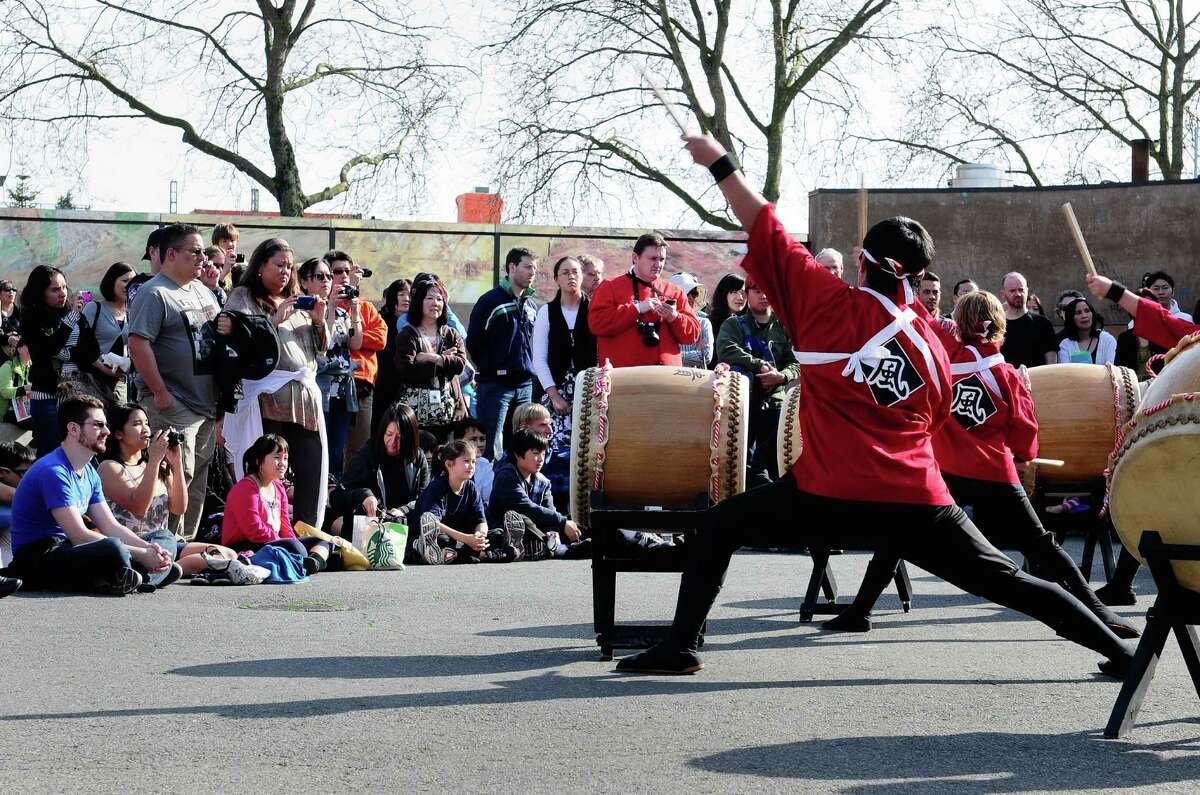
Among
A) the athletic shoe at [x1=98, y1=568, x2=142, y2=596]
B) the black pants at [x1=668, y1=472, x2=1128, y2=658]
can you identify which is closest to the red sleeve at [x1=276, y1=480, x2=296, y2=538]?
the athletic shoe at [x1=98, y1=568, x2=142, y2=596]

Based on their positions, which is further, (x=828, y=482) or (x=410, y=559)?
(x=410, y=559)

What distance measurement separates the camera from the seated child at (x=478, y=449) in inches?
420

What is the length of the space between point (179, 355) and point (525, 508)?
253 centimetres

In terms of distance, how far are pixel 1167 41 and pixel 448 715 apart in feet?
89.6

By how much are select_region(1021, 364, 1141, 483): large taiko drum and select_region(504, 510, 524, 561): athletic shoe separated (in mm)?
3387

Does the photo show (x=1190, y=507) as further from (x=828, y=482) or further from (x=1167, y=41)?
(x=1167, y=41)

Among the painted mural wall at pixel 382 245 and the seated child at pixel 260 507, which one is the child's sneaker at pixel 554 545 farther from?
the painted mural wall at pixel 382 245

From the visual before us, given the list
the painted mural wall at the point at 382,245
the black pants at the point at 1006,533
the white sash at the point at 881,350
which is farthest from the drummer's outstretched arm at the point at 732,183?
the painted mural wall at the point at 382,245

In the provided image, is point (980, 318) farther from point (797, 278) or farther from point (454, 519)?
point (454, 519)

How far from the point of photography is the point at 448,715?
5.15 meters

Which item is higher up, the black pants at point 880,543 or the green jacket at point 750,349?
the green jacket at point 750,349

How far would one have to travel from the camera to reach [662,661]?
5.83 meters

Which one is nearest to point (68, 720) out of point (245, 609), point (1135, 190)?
point (245, 609)

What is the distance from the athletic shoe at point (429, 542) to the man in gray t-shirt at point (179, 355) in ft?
4.77
